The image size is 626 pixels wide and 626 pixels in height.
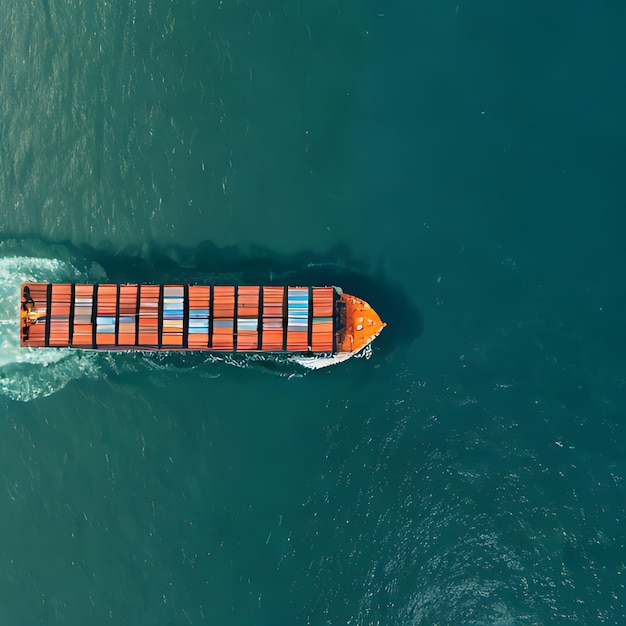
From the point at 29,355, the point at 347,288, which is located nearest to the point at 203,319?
the point at 347,288

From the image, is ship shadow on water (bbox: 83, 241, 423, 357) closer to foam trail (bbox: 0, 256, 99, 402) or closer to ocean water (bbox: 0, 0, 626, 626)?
ocean water (bbox: 0, 0, 626, 626)

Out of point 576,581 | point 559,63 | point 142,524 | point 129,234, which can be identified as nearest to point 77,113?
point 129,234

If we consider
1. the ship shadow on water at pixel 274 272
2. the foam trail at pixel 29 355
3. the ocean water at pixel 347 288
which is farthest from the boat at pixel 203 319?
the foam trail at pixel 29 355

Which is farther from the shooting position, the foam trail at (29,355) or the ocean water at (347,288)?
the foam trail at (29,355)

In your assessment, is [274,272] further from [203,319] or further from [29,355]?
[29,355]

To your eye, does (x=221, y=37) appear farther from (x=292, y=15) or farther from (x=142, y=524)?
(x=142, y=524)

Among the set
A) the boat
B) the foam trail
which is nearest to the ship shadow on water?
the boat

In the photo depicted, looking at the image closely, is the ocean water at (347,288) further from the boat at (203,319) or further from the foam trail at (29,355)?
the boat at (203,319)
